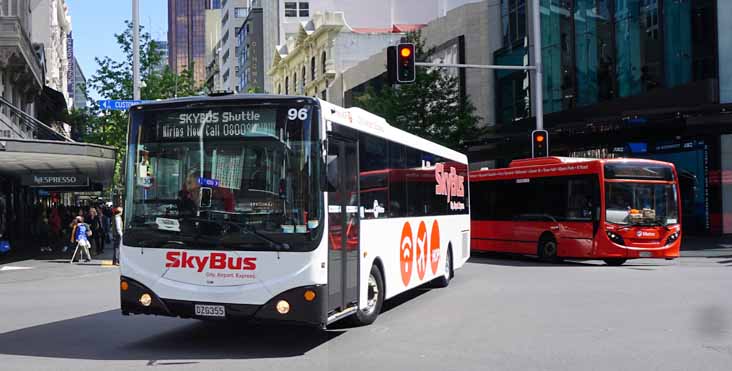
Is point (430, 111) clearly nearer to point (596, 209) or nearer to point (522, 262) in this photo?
point (522, 262)

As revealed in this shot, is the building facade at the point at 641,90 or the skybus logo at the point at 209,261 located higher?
the building facade at the point at 641,90

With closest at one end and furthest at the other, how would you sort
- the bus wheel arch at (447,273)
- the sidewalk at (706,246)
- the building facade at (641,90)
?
the bus wheel arch at (447,273) → the sidewalk at (706,246) → the building facade at (641,90)

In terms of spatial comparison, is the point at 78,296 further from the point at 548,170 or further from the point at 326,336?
the point at 548,170

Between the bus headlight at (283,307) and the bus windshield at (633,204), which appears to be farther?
the bus windshield at (633,204)

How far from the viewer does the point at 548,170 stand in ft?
74.9

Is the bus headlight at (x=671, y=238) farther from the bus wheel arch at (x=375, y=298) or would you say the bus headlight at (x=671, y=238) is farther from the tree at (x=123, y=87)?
the tree at (x=123, y=87)

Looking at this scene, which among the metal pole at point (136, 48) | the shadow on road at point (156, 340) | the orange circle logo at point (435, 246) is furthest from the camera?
the metal pole at point (136, 48)

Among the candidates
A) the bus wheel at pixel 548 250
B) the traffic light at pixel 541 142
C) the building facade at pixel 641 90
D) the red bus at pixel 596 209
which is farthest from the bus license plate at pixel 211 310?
the building facade at pixel 641 90

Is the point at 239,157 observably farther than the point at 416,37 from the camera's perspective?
No

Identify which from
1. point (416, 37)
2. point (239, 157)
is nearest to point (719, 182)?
point (416, 37)

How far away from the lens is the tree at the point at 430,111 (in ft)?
131

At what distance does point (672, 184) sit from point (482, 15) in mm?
27018

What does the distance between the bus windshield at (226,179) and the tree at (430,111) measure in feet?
99.9

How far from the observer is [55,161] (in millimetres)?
27219
